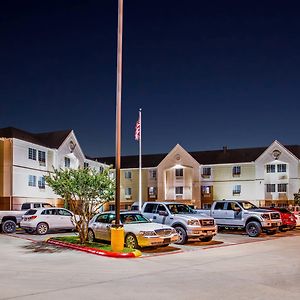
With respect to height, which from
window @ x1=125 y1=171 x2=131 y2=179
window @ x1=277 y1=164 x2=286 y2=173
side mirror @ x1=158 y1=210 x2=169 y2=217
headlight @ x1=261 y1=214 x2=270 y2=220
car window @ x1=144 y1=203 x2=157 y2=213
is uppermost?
window @ x1=277 y1=164 x2=286 y2=173

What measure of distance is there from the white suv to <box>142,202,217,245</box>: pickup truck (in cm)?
584

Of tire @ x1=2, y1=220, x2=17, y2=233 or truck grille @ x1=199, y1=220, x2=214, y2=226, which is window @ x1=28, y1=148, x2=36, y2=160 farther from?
truck grille @ x1=199, y1=220, x2=214, y2=226

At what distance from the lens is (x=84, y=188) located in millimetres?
19609

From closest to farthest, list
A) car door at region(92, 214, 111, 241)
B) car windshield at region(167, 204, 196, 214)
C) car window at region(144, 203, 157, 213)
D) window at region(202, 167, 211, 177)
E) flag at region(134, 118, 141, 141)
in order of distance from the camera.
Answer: car door at region(92, 214, 111, 241) < car windshield at region(167, 204, 196, 214) < car window at region(144, 203, 157, 213) < flag at region(134, 118, 141, 141) < window at region(202, 167, 211, 177)

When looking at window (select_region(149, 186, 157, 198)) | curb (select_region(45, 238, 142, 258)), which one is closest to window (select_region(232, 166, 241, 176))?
→ window (select_region(149, 186, 157, 198))

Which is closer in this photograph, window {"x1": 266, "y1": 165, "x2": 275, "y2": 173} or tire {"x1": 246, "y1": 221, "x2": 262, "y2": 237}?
tire {"x1": 246, "y1": 221, "x2": 262, "y2": 237}

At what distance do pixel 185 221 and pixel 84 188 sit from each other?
16.0ft

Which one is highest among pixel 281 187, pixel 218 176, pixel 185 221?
pixel 218 176

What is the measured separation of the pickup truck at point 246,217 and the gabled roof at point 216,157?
32.5 metres

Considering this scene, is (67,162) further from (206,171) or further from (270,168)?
(270,168)

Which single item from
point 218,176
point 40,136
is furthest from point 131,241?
point 218,176

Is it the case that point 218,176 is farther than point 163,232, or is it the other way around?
point 218,176

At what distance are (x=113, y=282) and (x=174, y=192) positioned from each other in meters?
51.8

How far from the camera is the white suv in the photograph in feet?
87.0
